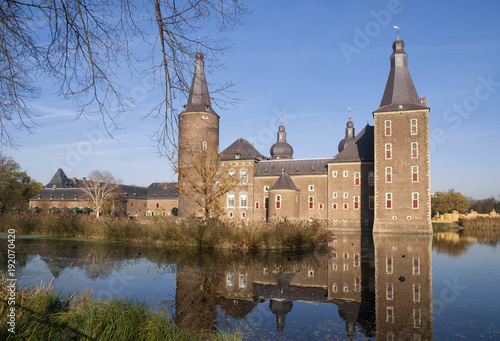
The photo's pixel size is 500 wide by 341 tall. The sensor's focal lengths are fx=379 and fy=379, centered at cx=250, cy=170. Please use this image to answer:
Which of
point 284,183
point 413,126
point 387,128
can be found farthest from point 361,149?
point 284,183

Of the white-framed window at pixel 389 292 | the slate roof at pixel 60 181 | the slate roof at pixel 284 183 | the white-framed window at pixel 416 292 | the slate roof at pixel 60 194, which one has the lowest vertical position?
the white-framed window at pixel 416 292

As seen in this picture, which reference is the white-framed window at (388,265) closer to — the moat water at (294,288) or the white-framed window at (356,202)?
the moat water at (294,288)

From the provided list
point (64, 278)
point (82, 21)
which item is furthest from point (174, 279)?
point (82, 21)

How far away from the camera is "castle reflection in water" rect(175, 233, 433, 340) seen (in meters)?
6.38

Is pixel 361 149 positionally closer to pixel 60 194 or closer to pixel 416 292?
pixel 416 292

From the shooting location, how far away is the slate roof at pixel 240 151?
139 ft

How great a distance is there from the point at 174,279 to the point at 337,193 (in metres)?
30.0

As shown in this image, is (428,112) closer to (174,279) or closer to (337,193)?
(337,193)

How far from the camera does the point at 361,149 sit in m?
37.7

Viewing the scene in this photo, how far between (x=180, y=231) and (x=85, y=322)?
498 inches

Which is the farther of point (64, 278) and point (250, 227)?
point (250, 227)

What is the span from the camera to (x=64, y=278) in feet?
30.1

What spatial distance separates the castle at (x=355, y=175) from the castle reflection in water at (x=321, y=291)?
577 inches

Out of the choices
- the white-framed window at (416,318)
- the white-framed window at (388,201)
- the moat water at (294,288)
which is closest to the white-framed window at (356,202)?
the white-framed window at (388,201)
